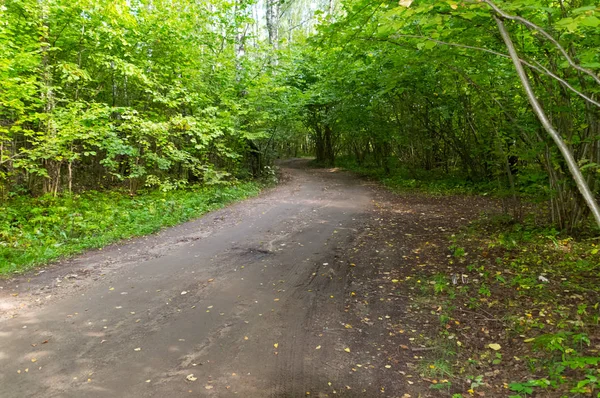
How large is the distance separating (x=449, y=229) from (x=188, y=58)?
10758 mm

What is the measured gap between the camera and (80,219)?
830cm

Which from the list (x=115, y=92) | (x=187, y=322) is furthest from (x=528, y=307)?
(x=115, y=92)

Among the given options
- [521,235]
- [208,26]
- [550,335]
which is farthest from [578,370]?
[208,26]

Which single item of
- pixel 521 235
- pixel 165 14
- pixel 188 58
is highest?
pixel 165 14

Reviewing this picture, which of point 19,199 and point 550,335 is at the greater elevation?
point 19,199

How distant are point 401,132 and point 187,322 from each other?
13731mm

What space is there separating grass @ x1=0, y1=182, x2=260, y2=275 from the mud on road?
53 centimetres

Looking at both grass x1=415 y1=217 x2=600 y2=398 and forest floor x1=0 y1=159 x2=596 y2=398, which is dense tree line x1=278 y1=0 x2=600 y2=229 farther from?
forest floor x1=0 y1=159 x2=596 y2=398

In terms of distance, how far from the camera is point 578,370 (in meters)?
2.91

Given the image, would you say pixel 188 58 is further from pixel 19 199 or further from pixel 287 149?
pixel 287 149

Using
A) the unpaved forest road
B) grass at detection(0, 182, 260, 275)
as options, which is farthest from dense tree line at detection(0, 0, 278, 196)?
the unpaved forest road

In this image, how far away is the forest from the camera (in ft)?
11.2

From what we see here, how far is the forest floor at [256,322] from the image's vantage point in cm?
312

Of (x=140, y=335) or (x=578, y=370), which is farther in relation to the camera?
(x=140, y=335)
